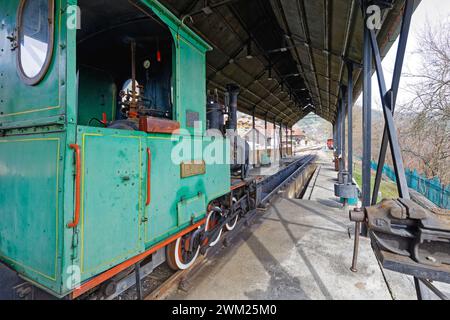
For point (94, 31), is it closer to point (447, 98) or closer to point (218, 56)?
point (218, 56)

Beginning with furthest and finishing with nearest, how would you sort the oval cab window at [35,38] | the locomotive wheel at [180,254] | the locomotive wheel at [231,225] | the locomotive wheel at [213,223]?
the locomotive wheel at [231,225] → the locomotive wheel at [213,223] → the locomotive wheel at [180,254] → the oval cab window at [35,38]

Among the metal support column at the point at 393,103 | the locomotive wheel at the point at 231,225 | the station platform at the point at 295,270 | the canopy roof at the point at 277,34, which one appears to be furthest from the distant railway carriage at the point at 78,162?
the canopy roof at the point at 277,34

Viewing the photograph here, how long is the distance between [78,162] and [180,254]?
1.93 meters

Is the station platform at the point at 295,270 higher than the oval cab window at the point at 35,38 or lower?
lower

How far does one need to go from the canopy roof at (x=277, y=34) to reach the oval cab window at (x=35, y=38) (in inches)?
117

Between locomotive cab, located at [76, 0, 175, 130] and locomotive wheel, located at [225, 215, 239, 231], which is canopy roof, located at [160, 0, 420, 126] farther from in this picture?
locomotive wheel, located at [225, 215, 239, 231]

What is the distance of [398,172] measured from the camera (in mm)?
1602

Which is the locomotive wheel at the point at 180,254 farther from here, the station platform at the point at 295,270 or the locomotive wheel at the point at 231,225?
the locomotive wheel at the point at 231,225

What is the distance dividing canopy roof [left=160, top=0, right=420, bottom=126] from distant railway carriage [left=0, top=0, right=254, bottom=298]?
2603 millimetres

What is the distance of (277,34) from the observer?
7.99 metres

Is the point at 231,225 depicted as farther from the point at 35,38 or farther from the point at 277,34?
the point at 277,34

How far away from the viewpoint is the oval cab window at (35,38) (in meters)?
1.54

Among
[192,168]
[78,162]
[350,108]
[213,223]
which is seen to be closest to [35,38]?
[78,162]

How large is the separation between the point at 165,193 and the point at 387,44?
4010 mm
